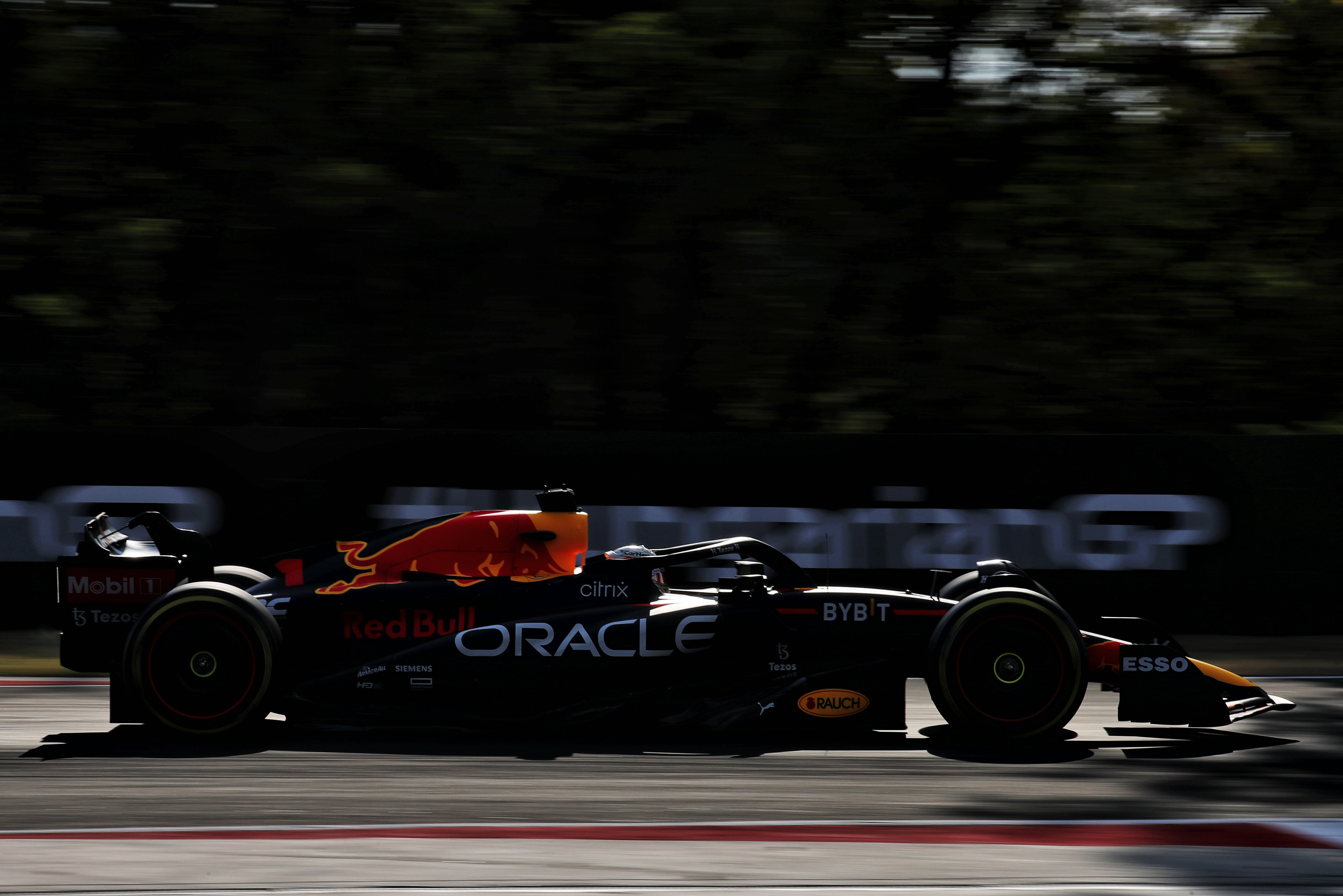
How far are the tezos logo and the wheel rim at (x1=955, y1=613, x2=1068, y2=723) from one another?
483mm

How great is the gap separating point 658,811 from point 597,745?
1028 millimetres

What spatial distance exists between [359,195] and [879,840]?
1061 centimetres

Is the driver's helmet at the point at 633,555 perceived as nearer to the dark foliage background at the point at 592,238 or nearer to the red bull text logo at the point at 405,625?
the red bull text logo at the point at 405,625

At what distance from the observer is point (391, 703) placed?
20.3ft

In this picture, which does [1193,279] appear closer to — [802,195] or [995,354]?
[995,354]

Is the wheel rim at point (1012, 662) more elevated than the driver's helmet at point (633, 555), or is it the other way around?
the driver's helmet at point (633, 555)

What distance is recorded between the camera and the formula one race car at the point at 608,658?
6.21 m

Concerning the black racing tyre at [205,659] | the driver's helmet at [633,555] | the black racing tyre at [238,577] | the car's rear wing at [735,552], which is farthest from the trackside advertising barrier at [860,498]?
the black racing tyre at [205,659]

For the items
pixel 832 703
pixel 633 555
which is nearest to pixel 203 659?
pixel 633 555

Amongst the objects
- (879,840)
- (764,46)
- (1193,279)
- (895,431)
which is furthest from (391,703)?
(1193,279)

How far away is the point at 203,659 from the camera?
20.4 ft

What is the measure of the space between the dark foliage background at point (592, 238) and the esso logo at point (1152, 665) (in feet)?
23.7

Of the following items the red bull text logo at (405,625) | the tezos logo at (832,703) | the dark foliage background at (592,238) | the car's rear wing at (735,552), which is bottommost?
the tezos logo at (832,703)

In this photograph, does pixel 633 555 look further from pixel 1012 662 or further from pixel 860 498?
pixel 860 498
